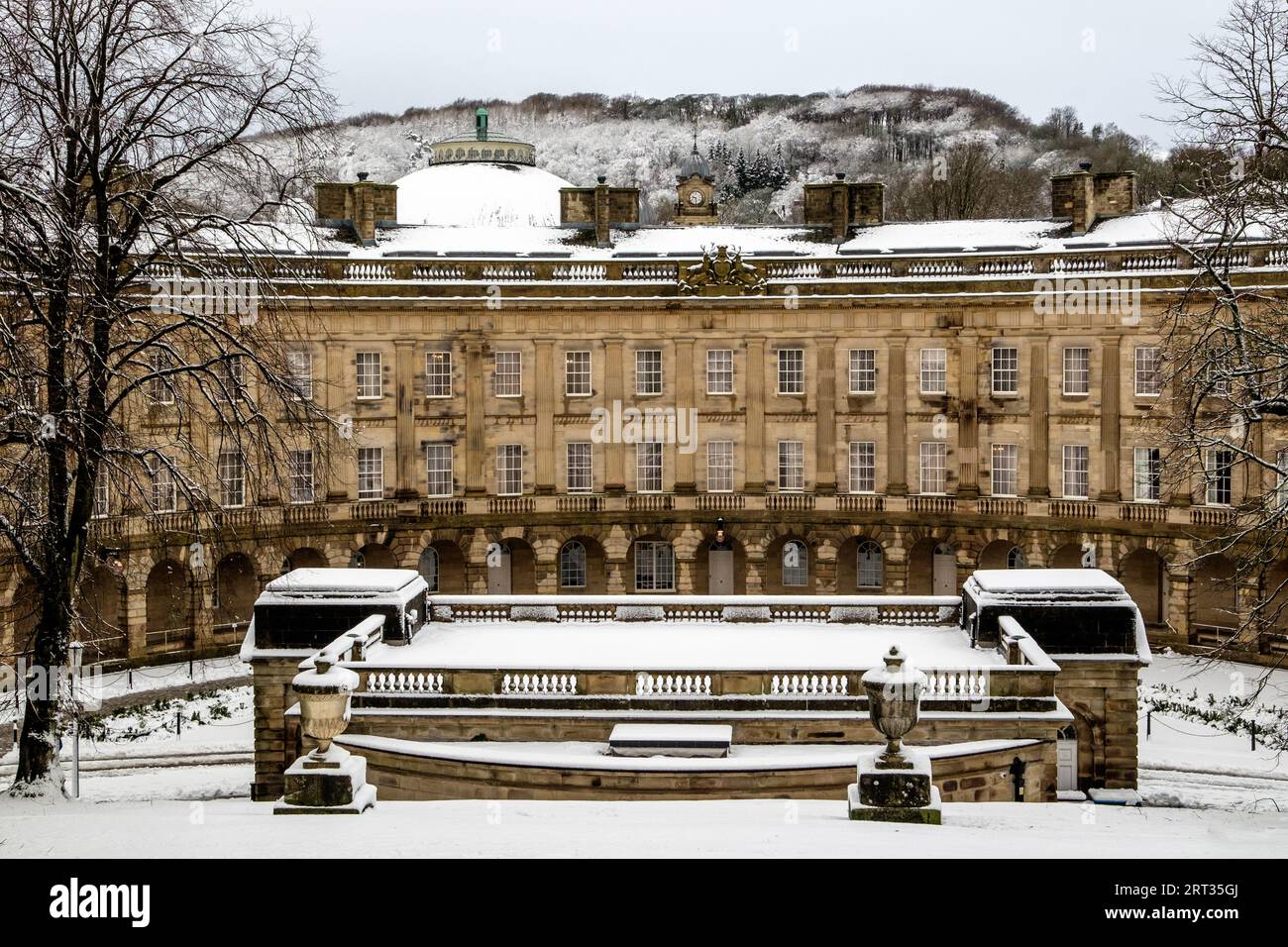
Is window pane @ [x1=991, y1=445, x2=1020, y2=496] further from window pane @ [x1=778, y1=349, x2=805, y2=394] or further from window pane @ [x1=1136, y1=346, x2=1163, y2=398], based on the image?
window pane @ [x1=778, y1=349, x2=805, y2=394]

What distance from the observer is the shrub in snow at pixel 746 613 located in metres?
33.5

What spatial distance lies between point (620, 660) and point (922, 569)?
→ 27.8 meters

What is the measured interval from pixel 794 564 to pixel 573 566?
8830 mm

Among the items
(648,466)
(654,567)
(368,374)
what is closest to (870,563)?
(654,567)

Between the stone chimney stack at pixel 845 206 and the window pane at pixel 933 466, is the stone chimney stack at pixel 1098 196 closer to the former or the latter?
the stone chimney stack at pixel 845 206

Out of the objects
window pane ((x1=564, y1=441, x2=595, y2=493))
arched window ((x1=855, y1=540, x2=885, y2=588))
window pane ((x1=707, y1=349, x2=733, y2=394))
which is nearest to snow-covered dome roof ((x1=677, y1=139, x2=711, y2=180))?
window pane ((x1=707, y1=349, x2=733, y2=394))

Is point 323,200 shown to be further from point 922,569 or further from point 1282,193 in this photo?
point 1282,193

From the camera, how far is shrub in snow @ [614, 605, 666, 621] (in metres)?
33.5

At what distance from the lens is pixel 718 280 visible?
173ft

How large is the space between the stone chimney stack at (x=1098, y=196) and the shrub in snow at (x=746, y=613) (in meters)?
27.1

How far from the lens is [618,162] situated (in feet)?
540

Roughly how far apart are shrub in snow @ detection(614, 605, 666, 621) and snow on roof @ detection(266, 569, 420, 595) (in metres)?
5.45

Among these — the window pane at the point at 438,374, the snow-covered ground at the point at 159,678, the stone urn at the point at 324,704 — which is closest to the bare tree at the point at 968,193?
the window pane at the point at 438,374
